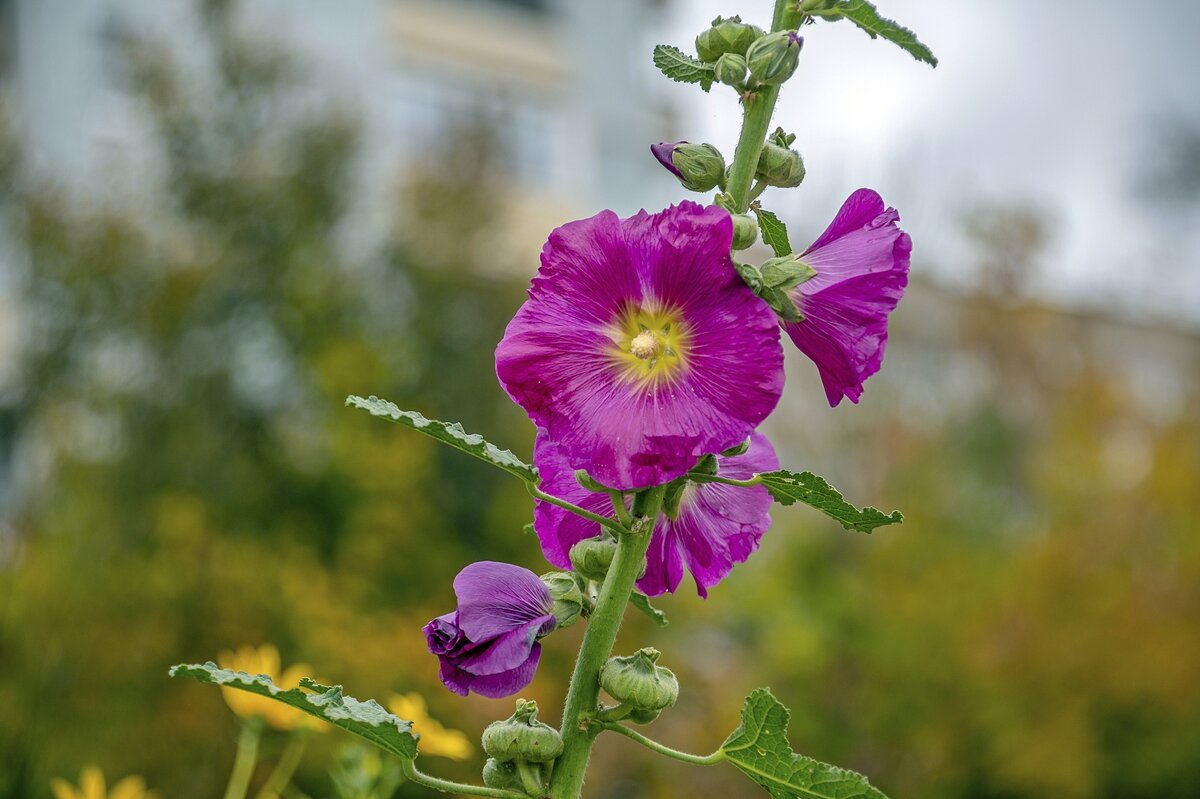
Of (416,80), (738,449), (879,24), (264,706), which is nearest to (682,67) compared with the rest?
(879,24)

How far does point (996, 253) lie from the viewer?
1273 centimetres

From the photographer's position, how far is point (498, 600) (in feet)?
3.01

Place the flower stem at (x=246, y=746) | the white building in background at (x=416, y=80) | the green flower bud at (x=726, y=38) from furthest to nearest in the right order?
the white building in background at (x=416, y=80)
the flower stem at (x=246, y=746)
the green flower bud at (x=726, y=38)

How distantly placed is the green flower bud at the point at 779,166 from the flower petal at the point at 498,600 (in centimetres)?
33

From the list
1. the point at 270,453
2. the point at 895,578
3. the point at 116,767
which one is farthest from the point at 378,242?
the point at 116,767

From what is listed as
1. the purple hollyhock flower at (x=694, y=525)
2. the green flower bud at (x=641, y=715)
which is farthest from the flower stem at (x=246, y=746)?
the green flower bud at (x=641, y=715)

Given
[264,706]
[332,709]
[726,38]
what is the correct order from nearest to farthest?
[332,709], [726,38], [264,706]

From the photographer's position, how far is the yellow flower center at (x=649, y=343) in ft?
2.93

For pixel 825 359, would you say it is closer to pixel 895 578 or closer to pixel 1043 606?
pixel 1043 606

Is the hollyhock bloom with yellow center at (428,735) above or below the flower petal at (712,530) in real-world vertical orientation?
below

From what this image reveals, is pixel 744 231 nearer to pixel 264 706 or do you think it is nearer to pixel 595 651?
pixel 595 651

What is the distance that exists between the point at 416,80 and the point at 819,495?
14858 mm

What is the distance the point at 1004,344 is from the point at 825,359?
40.6ft

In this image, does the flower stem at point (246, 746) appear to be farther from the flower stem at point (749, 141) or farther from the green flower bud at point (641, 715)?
the flower stem at point (749, 141)
